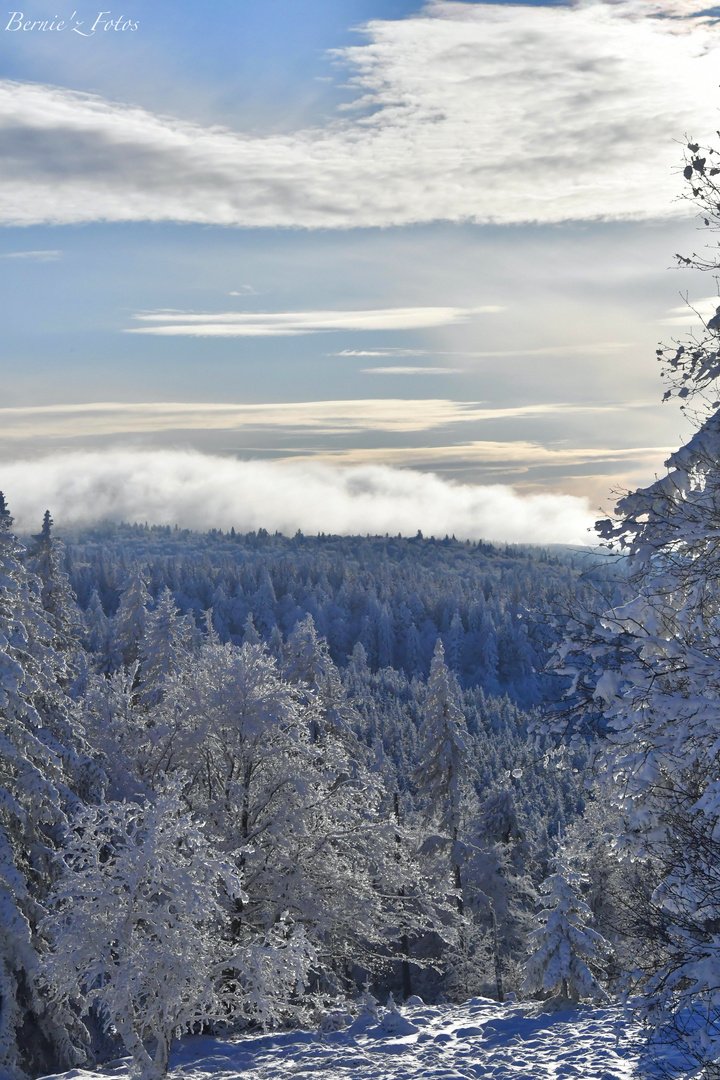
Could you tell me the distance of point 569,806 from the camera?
101938mm

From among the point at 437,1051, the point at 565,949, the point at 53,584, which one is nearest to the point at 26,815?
the point at 437,1051

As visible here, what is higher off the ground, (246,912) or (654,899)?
(654,899)

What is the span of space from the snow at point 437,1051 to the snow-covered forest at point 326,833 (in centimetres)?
23

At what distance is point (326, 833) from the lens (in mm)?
17547

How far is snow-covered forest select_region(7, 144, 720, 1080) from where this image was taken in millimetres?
7348

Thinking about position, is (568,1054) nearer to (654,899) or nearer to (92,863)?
(654,899)

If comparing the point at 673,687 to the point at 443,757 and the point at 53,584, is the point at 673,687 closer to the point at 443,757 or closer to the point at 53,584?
the point at 443,757

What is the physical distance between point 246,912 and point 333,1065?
4.34 m

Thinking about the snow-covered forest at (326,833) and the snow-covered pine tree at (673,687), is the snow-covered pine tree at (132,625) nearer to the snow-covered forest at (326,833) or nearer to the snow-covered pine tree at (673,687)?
the snow-covered forest at (326,833)

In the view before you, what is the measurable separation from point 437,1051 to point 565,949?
6.42 m

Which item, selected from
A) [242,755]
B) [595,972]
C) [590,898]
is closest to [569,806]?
[590,898]

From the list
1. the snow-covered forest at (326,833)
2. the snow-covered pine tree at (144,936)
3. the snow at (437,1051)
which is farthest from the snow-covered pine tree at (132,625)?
the snow-covered pine tree at (144,936)

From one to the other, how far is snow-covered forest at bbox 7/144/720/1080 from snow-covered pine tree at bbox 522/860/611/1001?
2.3 inches

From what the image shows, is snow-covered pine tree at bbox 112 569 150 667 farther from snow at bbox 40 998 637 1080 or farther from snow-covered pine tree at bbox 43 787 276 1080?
snow-covered pine tree at bbox 43 787 276 1080
